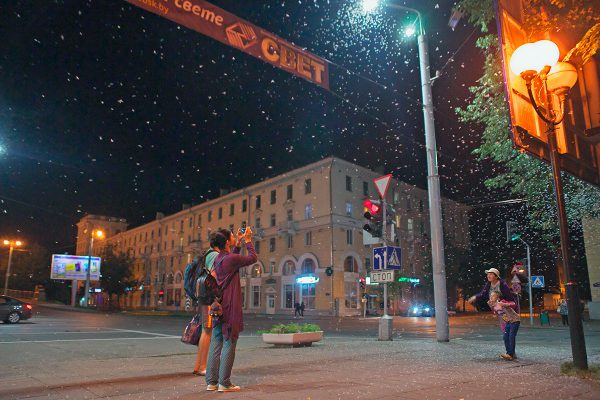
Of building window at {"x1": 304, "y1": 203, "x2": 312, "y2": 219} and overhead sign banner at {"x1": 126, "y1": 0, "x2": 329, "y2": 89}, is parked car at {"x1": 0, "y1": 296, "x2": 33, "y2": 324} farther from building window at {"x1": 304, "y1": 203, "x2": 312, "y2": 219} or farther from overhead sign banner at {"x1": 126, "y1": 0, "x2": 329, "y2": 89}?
building window at {"x1": 304, "y1": 203, "x2": 312, "y2": 219}

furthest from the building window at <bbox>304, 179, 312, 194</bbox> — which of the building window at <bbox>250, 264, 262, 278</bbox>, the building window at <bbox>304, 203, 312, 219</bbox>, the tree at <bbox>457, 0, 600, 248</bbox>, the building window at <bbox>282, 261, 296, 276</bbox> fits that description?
the tree at <bbox>457, 0, 600, 248</bbox>

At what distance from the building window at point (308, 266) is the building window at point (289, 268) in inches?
62.0

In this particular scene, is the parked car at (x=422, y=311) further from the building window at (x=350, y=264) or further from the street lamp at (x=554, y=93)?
the street lamp at (x=554, y=93)

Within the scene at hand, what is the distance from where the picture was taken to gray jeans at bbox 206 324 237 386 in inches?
186

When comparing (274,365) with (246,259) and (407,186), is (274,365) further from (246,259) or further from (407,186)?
(407,186)

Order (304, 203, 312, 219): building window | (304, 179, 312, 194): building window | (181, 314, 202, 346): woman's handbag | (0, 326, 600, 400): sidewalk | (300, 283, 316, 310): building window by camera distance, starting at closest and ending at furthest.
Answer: (0, 326, 600, 400): sidewalk
(181, 314, 202, 346): woman's handbag
(300, 283, 316, 310): building window
(304, 203, 312, 219): building window
(304, 179, 312, 194): building window

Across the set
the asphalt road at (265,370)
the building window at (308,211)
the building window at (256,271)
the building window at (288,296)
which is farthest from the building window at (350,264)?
the asphalt road at (265,370)

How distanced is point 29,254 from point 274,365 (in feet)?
277

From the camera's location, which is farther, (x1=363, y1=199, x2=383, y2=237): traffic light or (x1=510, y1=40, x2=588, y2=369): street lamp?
(x1=363, y1=199, x2=383, y2=237): traffic light

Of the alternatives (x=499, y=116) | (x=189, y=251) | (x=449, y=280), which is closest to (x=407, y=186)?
(x=449, y=280)

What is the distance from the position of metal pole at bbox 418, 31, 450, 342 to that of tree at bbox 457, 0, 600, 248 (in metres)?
1.32

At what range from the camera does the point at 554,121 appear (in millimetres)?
6316

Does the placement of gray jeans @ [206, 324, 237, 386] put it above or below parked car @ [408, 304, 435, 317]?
above

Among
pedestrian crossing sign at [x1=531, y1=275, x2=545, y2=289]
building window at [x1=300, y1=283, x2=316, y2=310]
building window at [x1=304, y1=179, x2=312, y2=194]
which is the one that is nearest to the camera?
pedestrian crossing sign at [x1=531, y1=275, x2=545, y2=289]
